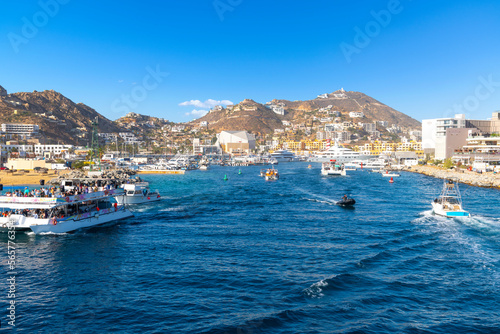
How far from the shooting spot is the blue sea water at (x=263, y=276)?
15578mm

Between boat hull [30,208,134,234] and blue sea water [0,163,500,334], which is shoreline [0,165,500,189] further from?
boat hull [30,208,134,234]

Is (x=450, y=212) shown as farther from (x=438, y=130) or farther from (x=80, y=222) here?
(x=438, y=130)

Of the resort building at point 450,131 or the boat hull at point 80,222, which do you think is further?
the resort building at point 450,131

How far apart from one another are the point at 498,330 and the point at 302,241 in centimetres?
1556

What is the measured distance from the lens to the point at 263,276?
823 inches

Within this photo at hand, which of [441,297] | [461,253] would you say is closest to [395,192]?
[461,253]

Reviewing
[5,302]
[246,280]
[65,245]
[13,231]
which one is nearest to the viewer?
[5,302]

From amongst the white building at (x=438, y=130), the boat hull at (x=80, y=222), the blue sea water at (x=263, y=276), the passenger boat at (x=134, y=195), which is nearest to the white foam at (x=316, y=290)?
the blue sea water at (x=263, y=276)

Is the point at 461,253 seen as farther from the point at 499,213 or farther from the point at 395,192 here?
the point at 395,192

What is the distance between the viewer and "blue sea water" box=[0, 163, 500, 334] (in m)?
15.6

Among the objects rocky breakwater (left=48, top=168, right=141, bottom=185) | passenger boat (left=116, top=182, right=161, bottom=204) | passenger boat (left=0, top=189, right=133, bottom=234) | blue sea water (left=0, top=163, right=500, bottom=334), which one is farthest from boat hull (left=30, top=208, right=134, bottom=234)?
passenger boat (left=116, top=182, right=161, bottom=204)

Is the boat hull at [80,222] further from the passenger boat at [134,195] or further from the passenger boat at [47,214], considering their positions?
the passenger boat at [134,195]

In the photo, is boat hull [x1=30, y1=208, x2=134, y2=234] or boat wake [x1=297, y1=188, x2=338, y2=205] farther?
boat wake [x1=297, y1=188, x2=338, y2=205]

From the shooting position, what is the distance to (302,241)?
95.3 feet
